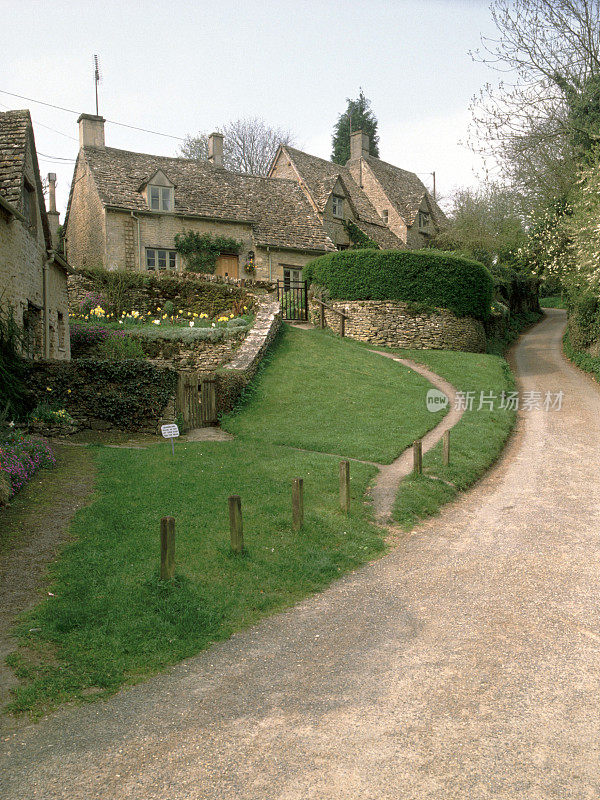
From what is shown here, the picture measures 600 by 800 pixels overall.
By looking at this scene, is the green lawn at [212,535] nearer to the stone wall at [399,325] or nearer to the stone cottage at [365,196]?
the stone wall at [399,325]

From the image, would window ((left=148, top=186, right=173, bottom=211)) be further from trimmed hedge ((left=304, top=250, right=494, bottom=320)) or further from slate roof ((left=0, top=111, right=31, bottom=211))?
slate roof ((left=0, top=111, right=31, bottom=211))

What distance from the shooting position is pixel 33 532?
27.3 feet

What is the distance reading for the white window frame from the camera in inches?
1248

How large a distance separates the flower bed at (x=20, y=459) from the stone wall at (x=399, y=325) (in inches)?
659

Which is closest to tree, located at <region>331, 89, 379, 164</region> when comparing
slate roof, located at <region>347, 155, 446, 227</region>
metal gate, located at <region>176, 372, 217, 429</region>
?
slate roof, located at <region>347, 155, 446, 227</region>

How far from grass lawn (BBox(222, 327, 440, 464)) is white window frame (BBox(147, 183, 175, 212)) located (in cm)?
1322

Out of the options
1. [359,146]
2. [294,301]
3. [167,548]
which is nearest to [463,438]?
[167,548]

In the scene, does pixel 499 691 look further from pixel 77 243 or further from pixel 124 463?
pixel 77 243

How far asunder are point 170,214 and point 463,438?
74.8 ft

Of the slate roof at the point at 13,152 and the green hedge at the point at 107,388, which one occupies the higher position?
the slate roof at the point at 13,152

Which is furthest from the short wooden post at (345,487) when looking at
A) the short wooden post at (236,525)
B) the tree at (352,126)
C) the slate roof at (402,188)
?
the tree at (352,126)

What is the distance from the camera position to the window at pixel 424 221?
142 feet

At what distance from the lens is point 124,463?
11.7m

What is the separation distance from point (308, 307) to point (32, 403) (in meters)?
16.2
